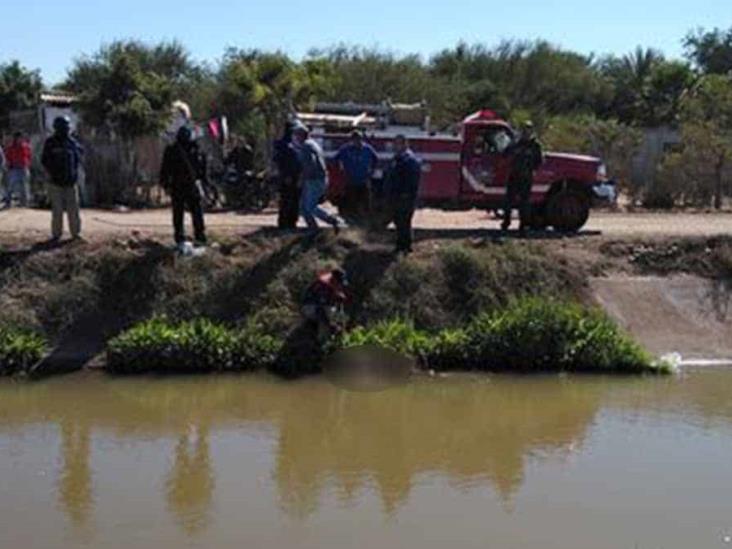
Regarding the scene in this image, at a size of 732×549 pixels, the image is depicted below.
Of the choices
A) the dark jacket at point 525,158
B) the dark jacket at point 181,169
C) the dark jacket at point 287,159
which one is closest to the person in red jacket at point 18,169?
the dark jacket at point 287,159

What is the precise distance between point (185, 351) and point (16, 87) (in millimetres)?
36325

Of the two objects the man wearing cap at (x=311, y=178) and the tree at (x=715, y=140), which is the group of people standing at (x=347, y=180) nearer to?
the man wearing cap at (x=311, y=178)

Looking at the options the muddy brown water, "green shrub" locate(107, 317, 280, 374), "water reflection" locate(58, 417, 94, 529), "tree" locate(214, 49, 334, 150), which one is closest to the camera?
the muddy brown water

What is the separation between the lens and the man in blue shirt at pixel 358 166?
18.2 metres

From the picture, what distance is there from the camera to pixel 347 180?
18.5m

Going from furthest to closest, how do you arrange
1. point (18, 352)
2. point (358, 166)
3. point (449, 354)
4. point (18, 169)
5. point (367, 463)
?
point (18, 169), point (358, 166), point (449, 354), point (18, 352), point (367, 463)

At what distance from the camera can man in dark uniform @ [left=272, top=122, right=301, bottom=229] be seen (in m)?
17.4

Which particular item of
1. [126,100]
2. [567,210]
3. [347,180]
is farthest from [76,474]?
[126,100]

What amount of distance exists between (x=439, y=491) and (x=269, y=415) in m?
3.27

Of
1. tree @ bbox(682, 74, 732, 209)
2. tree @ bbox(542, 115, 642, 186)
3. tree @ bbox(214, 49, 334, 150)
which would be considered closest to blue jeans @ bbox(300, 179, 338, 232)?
tree @ bbox(214, 49, 334, 150)

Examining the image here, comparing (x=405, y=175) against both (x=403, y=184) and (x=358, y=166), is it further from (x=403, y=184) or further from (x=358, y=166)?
(x=358, y=166)

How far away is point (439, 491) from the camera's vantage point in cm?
1042

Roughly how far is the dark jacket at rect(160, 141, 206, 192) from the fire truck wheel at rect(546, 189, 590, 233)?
6302 mm

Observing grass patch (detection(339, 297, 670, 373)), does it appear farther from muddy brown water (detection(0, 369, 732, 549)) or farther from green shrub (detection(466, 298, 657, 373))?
muddy brown water (detection(0, 369, 732, 549))
